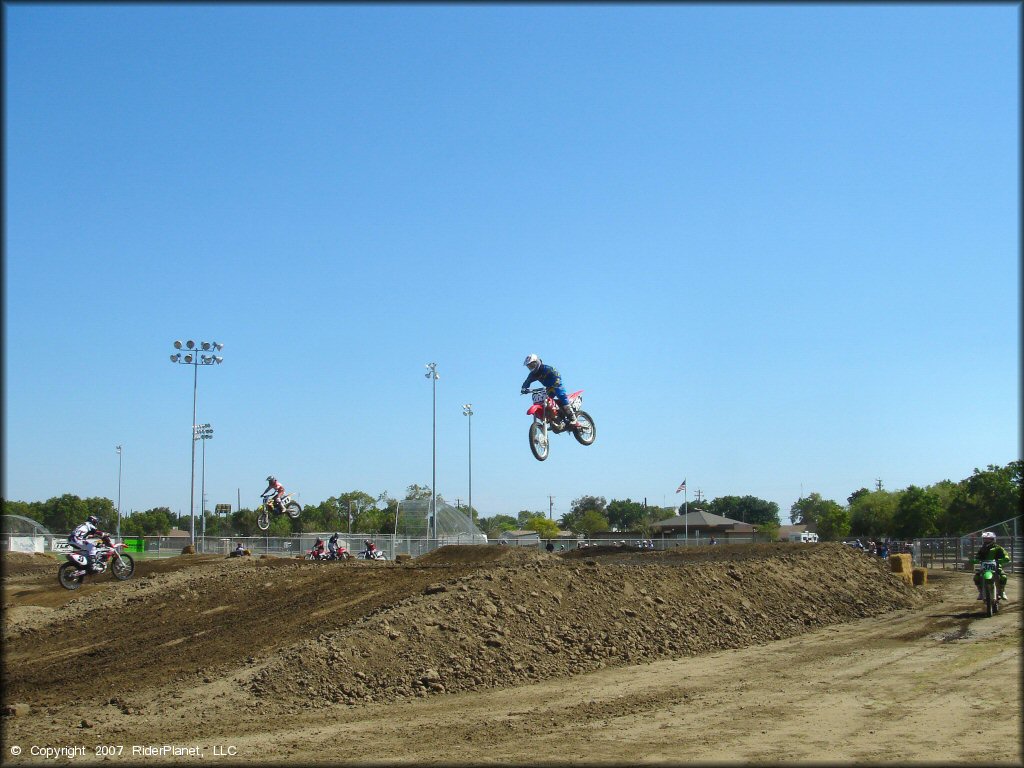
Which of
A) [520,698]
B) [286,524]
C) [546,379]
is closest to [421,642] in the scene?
[520,698]

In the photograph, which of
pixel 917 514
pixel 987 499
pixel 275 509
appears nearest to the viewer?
pixel 275 509

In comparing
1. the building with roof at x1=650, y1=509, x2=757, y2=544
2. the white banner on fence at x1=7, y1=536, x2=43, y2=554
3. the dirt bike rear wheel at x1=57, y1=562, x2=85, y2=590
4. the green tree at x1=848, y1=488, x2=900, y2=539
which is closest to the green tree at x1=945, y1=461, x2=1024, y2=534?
the green tree at x1=848, y1=488, x2=900, y2=539

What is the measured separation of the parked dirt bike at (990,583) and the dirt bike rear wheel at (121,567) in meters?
22.2

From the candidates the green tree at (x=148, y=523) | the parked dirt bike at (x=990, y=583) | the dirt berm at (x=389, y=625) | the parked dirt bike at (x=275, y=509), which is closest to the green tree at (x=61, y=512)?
the green tree at (x=148, y=523)

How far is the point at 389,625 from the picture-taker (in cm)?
1502

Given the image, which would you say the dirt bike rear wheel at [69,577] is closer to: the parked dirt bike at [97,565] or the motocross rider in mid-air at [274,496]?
the parked dirt bike at [97,565]

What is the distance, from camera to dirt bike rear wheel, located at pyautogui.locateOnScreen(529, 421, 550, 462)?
20547mm

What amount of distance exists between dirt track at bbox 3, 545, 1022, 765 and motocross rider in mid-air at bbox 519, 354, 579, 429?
3905mm

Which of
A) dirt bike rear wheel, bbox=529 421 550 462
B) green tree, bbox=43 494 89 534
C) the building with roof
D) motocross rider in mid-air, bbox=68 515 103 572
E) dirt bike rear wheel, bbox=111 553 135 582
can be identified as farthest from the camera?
the building with roof

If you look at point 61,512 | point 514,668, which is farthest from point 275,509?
point 61,512

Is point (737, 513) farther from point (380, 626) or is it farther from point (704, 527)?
point (380, 626)

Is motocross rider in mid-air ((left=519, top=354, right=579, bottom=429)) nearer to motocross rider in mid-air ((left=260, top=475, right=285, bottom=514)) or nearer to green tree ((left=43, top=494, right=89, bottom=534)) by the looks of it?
motocross rider in mid-air ((left=260, top=475, right=285, bottom=514))

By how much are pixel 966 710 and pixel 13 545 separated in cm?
4766

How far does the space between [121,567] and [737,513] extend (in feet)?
375
